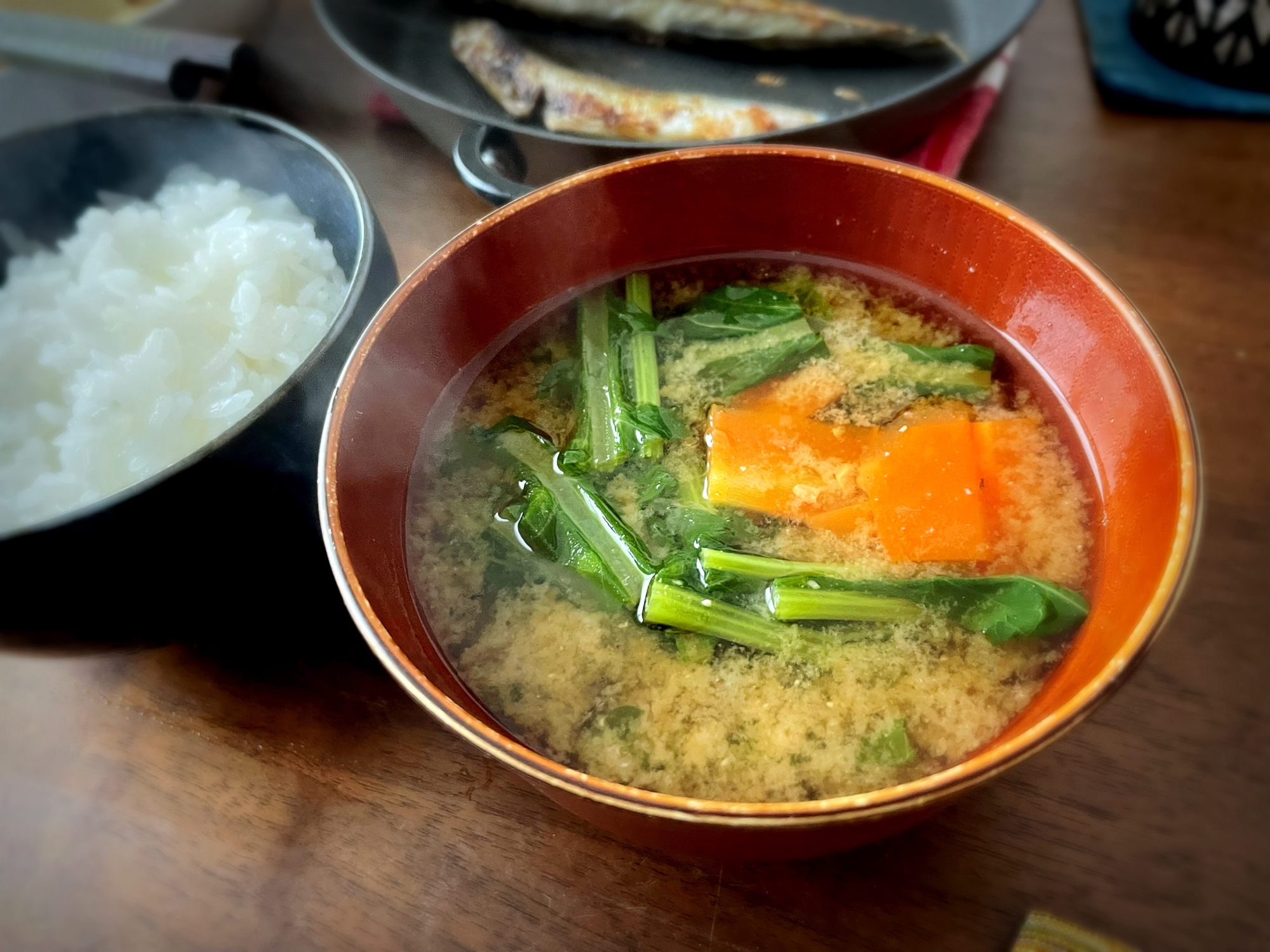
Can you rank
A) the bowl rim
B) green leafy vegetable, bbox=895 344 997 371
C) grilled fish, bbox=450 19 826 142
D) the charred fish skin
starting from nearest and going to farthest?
the bowl rim
green leafy vegetable, bbox=895 344 997 371
grilled fish, bbox=450 19 826 142
the charred fish skin

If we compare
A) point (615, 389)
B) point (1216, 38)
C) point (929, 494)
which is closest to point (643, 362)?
point (615, 389)

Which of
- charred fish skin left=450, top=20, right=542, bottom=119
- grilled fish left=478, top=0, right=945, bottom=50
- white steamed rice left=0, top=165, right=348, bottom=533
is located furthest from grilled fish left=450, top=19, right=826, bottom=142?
white steamed rice left=0, top=165, right=348, bottom=533

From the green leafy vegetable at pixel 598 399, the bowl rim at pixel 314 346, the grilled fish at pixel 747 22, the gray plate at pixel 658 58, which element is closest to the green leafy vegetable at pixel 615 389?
the green leafy vegetable at pixel 598 399

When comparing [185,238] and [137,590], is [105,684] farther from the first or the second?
[185,238]

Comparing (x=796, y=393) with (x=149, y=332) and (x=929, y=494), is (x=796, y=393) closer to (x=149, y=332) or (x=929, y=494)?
(x=929, y=494)

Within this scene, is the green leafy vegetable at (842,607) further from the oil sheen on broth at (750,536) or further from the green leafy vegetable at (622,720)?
the green leafy vegetable at (622,720)

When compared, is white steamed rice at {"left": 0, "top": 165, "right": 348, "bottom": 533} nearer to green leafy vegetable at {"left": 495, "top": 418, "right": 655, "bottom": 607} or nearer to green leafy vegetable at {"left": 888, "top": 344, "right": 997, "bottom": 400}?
green leafy vegetable at {"left": 495, "top": 418, "right": 655, "bottom": 607}
